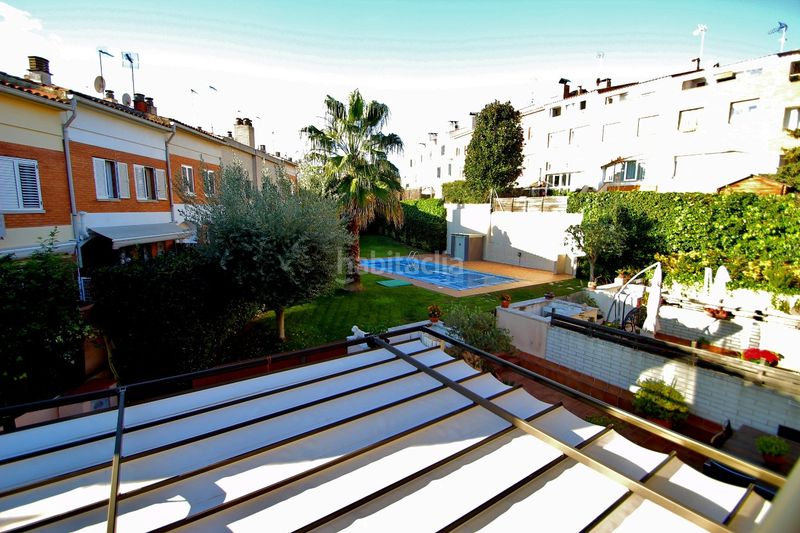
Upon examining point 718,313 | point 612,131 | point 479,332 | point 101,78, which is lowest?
point 479,332

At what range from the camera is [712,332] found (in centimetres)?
1145

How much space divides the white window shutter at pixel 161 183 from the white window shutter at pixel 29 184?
21.6 feet

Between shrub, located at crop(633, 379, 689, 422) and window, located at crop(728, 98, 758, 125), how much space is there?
26.3m

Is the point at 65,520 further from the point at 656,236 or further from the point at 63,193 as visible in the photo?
the point at 656,236

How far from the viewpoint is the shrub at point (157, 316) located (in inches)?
341

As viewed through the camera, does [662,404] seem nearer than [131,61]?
Yes

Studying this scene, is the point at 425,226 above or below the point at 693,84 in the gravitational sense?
below

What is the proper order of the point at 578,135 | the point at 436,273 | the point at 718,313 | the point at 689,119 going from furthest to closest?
the point at 578,135 → the point at 689,119 → the point at 436,273 → the point at 718,313

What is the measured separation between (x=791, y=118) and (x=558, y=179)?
16078mm

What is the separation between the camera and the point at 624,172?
30328 mm

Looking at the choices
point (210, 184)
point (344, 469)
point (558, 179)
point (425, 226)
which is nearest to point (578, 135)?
point (558, 179)

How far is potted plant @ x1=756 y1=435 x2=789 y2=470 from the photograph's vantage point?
18.4ft

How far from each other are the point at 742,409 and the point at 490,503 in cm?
741

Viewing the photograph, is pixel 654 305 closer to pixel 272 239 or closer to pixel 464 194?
pixel 272 239
